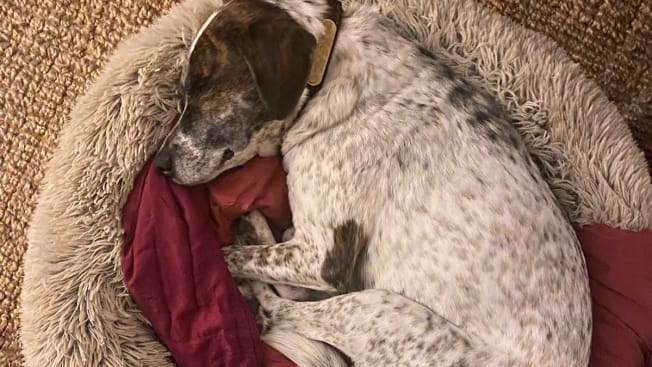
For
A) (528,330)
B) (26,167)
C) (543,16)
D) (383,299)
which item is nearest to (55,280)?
(26,167)

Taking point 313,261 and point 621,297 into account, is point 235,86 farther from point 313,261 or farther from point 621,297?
point 621,297

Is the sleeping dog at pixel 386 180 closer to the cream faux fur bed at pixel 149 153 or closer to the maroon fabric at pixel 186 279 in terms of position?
the maroon fabric at pixel 186 279

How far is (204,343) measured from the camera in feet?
7.69

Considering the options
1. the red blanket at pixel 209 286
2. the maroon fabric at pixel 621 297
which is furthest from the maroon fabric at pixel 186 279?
the maroon fabric at pixel 621 297

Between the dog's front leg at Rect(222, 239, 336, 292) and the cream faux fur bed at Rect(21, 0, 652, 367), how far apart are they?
33 cm

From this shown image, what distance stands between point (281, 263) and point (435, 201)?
1.58 ft

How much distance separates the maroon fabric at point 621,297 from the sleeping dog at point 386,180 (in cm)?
24

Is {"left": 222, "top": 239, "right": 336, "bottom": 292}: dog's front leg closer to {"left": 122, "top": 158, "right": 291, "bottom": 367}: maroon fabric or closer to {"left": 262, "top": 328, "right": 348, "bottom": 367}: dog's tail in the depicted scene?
{"left": 122, "top": 158, "right": 291, "bottom": 367}: maroon fabric

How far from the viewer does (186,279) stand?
236 cm

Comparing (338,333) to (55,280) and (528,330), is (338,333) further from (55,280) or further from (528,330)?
(55,280)

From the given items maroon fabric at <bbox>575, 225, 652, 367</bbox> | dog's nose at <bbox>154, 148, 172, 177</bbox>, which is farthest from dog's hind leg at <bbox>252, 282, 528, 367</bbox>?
dog's nose at <bbox>154, 148, 172, 177</bbox>

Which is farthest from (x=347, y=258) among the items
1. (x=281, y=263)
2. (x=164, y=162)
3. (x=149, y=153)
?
(x=149, y=153)

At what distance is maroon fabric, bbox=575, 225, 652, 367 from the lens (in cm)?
234

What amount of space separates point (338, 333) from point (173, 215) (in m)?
0.58
